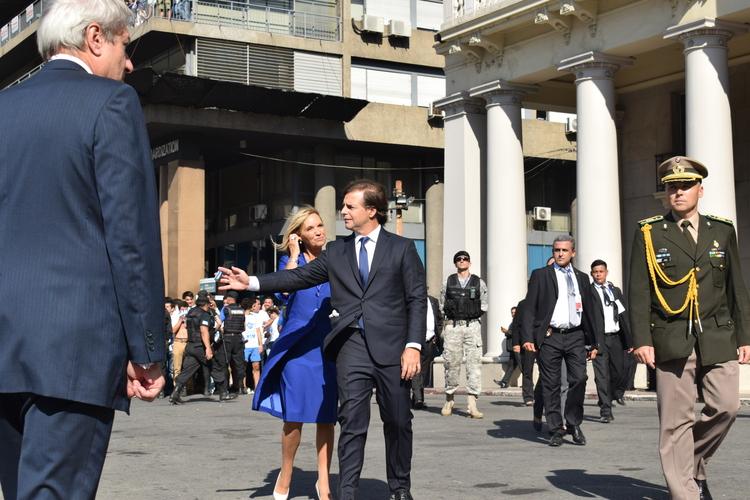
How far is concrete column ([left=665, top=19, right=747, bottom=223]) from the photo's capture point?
21281 millimetres

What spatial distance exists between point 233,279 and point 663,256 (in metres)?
2.51

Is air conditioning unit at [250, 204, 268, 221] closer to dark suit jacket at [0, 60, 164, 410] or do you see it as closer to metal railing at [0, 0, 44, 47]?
metal railing at [0, 0, 44, 47]

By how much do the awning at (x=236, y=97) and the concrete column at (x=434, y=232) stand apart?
16.1 ft

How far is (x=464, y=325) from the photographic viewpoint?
54.2 feet

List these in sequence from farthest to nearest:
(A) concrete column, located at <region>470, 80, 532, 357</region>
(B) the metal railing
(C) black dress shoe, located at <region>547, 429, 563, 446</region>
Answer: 1. (B) the metal railing
2. (A) concrete column, located at <region>470, 80, 532, 357</region>
3. (C) black dress shoe, located at <region>547, 429, 563, 446</region>

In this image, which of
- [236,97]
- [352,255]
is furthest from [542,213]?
[352,255]

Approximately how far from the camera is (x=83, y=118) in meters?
3.77

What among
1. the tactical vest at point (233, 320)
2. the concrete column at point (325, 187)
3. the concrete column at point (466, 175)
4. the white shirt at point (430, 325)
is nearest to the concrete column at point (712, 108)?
the white shirt at point (430, 325)

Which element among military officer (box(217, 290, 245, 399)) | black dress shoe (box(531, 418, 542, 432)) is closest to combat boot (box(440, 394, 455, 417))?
black dress shoe (box(531, 418, 542, 432))

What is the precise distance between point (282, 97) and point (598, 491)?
30.5m

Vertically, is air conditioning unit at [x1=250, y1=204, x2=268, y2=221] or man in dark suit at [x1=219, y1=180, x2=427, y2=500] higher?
air conditioning unit at [x1=250, y1=204, x2=268, y2=221]

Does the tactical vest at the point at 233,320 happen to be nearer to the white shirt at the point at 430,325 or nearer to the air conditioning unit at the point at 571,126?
the white shirt at the point at 430,325

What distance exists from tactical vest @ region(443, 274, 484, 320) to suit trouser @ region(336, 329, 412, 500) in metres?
8.48

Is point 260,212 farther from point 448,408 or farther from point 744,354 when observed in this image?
point 744,354
